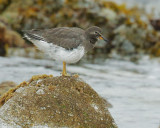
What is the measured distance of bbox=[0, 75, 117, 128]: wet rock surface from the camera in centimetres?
659

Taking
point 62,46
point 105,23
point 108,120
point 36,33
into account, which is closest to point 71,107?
point 108,120

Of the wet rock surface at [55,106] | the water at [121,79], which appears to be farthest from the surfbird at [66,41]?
the water at [121,79]

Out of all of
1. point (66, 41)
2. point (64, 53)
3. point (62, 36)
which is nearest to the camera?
point (64, 53)

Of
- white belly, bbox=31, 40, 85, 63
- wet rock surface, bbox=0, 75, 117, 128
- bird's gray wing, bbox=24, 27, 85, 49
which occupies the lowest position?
wet rock surface, bbox=0, 75, 117, 128

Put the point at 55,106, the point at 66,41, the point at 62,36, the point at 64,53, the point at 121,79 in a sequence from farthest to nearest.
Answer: the point at 121,79 < the point at 62,36 < the point at 66,41 < the point at 64,53 < the point at 55,106

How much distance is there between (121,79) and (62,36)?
23.9ft

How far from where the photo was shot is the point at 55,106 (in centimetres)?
679

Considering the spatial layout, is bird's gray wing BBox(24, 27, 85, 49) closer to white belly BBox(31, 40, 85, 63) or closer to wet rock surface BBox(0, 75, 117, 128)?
white belly BBox(31, 40, 85, 63)

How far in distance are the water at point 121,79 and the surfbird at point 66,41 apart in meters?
2.45

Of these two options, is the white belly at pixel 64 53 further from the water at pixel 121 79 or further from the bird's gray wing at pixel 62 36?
the water at pixel 121 79

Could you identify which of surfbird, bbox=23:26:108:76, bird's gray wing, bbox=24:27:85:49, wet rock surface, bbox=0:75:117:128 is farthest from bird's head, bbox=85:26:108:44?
wet rock surface, bbox=0:75:117:128

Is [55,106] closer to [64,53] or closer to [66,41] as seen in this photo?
[64,53]

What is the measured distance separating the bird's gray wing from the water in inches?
104

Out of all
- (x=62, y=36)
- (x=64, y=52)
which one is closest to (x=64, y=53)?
(x=64, y=52)
